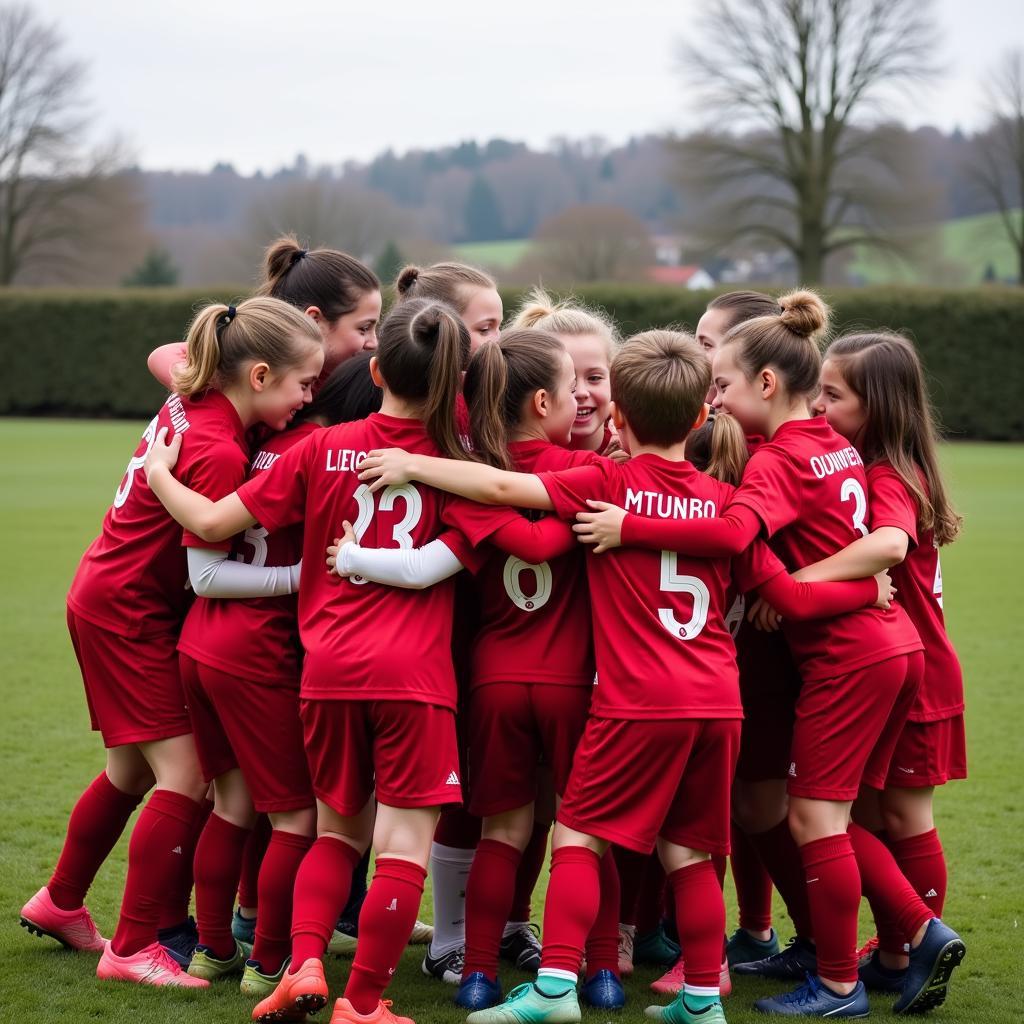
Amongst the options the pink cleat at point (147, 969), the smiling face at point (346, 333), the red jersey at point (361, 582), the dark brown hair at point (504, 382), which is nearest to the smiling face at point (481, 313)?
the smiling face at point (346, 333)

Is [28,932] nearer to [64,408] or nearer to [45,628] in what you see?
[45,628]

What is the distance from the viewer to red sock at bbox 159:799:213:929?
12.9ft

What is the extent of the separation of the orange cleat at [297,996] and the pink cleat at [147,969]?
0.50m

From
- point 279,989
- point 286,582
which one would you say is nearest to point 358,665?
point 286,582

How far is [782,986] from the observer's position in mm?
3967

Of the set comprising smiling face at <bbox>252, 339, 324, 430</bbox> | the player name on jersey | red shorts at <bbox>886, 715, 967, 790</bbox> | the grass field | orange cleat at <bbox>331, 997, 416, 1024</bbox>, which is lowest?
the grass field

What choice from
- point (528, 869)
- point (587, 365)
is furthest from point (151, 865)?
point (587, 365)

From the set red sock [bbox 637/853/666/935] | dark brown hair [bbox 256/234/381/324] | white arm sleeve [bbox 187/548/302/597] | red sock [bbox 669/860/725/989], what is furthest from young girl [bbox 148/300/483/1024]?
red sock [bbox 637/853/666/935]

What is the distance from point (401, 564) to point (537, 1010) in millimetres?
1191

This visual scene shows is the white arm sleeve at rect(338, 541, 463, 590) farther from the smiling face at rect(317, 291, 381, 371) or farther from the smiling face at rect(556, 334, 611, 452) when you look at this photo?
the smiling face at rect(317, 291, 381, 371)

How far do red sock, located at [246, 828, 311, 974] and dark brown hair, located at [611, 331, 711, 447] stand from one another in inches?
59.0

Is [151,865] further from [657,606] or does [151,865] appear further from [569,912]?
[657,606]

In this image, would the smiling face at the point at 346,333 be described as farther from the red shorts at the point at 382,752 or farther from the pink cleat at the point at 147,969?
the pink cleat at the point at 147,969

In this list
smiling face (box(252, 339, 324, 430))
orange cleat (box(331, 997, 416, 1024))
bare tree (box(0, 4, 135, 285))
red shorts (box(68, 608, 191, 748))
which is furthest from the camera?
bare tree (box(0, 4, 135, 285))
